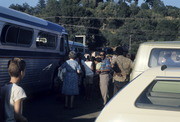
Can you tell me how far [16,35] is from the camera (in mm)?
10305

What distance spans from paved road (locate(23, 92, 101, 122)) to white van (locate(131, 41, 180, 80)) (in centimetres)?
271

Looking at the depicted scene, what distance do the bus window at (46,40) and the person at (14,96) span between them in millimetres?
7434

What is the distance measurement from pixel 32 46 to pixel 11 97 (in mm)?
7183

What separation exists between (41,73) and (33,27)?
185cm

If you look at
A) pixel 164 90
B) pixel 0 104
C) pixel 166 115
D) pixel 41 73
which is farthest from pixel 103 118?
pixel 41 73

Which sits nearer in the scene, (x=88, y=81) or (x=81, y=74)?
(x=81, y=74)

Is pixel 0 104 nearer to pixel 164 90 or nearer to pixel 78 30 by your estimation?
pixel 164 90

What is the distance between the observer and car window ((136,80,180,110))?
355 cm

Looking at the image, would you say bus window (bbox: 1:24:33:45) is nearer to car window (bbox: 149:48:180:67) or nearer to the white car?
car window (bbox: 149:48:180:67)

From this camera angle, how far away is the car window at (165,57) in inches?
255

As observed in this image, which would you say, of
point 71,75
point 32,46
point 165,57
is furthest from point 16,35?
point 165,57

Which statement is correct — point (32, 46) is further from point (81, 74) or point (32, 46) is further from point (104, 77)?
point (104, 77)

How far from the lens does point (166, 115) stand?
11.1ft

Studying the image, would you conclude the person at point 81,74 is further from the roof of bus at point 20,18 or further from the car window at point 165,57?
the car window at point 165,57
